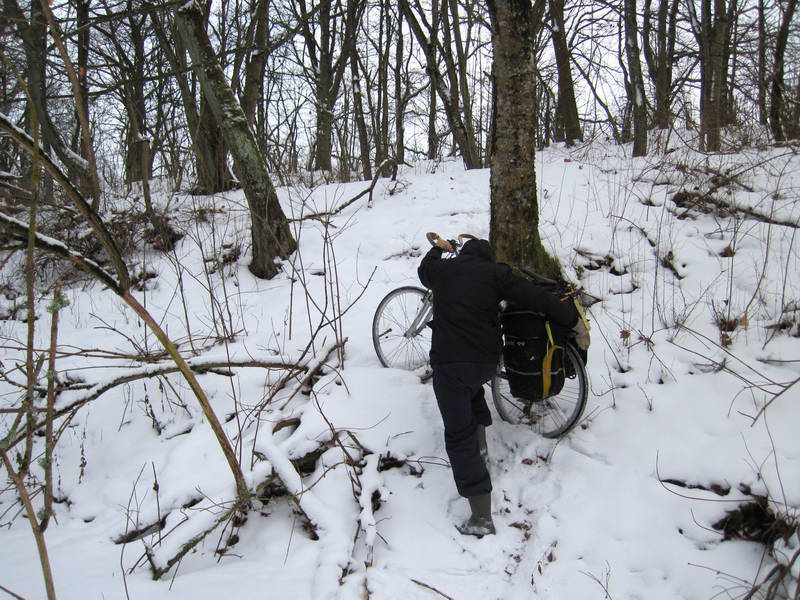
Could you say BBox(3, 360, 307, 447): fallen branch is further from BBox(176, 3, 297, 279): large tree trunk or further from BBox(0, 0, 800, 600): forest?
BBox(176, 3, 297, 279): large tree trunk

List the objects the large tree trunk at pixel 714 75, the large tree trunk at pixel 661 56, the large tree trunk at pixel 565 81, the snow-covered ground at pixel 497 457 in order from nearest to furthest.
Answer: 1. the snow-covered ground at pixel 497 457
2. the large tree trunk at pixel 714 75
3. the large tree trunk at pixel 661 56
4. the large tree trunk at pixel 565 81

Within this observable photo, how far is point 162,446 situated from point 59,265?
191 inches

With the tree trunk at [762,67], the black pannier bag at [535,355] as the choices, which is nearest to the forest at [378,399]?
the black pannier bag at [535,355]

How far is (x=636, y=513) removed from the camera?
8.14ft

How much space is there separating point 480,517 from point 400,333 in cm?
179

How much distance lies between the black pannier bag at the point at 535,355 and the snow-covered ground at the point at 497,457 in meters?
0.46

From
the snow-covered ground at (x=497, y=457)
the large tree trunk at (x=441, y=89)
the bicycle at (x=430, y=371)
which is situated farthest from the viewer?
the large tree trunk at (x=441, y=89)

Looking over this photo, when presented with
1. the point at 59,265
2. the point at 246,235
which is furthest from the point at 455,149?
the point at 59,265

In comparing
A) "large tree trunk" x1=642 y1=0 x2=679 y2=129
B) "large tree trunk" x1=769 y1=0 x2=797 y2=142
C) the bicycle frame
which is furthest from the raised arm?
"large tree trunk" x1=642 y1=0 x2=679 y2=129

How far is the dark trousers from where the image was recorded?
2.57 m

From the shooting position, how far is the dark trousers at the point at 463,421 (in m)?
2.57

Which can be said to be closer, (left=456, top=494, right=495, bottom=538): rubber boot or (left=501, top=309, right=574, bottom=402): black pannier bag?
(left=456, top=494, right=495, bottom=538): rubber boot

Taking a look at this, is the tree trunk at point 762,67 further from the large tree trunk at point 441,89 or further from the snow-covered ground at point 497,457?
the large tree trunk at point 441,89

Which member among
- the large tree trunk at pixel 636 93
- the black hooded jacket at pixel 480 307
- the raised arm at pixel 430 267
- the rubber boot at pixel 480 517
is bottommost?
the rubber boot at pixel 480 517
